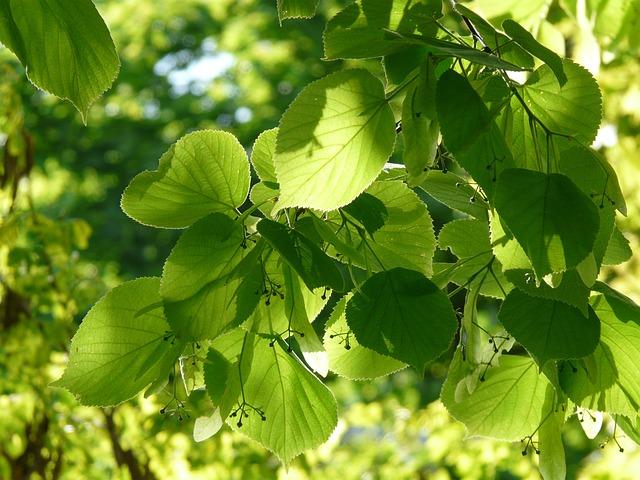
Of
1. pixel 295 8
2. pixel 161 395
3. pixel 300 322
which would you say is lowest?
pixel 161 395

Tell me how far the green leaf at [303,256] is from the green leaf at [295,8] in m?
0.22

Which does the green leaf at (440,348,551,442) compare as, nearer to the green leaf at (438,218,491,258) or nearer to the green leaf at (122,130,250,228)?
the green leaf at (438,218,491,258)

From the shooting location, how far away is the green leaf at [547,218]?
501 millimetres

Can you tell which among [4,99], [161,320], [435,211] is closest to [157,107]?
[435,211]

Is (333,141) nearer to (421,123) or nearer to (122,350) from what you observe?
(421,123)

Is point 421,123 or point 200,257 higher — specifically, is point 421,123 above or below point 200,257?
above

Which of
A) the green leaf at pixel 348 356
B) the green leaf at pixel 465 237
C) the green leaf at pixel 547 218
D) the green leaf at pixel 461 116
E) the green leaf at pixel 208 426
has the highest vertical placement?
the green leaf at pixel 461 116

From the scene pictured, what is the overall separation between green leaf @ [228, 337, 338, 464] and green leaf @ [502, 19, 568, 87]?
0.83 feet

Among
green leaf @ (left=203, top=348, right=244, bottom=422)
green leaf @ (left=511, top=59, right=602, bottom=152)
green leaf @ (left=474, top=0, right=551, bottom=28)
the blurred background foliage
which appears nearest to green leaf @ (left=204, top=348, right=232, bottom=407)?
green leaf @ (left=203, top=348, right=244, bottom=422)

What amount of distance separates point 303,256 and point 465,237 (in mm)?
160

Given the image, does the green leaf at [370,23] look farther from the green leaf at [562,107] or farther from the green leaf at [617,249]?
the green leaf at [617,249]

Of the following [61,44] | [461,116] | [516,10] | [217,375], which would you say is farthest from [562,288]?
[516,10]

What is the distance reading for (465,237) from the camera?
2.14 ft

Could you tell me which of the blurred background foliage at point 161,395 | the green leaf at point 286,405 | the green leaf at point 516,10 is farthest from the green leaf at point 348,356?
the green leaf at point 516,10
